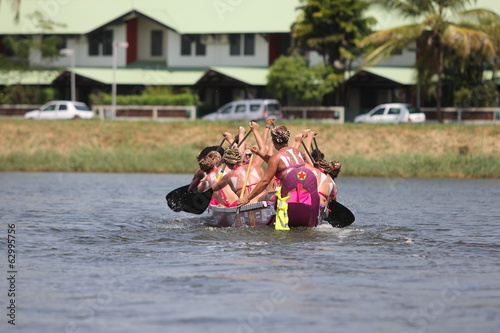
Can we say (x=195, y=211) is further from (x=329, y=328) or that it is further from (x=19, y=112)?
(x=19, y=112)

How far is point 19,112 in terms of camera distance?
2087 inches

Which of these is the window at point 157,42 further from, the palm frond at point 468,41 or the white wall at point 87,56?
the palm frond at point 468,41

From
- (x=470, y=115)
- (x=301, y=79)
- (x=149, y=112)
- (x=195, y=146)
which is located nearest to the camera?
(x=195, y=146)

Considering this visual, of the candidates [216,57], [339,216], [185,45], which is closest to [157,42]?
[185,45]

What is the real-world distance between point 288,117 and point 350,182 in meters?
15.0

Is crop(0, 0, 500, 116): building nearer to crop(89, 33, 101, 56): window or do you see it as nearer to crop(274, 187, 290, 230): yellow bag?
crop(89, 33, 101, 56): window

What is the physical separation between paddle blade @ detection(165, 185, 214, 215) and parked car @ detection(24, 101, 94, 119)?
33.0m

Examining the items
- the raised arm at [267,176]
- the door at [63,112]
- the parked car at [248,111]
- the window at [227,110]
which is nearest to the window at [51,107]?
the door at [63,112]

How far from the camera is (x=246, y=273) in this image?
43.9 ft

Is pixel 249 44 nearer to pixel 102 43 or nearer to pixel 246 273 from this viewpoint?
pixel 102 43

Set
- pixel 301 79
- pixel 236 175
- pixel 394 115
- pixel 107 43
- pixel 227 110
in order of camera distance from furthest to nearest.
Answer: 1. pixel 107 43
2. pixel 301 79
3. pixel 227 110
4. pixel 394 115
5. pixel 236 175

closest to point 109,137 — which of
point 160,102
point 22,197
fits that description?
point 160,102

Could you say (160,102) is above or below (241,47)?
below

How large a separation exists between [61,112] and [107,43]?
13.2 meters
